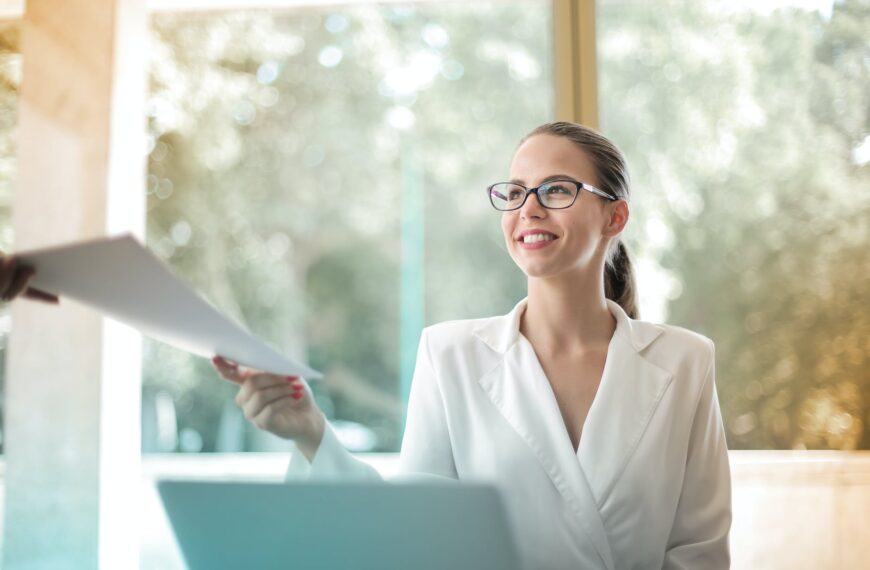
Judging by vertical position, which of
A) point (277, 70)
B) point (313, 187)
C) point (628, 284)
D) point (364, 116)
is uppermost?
point (277, 70)

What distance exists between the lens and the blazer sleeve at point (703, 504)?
1313mm

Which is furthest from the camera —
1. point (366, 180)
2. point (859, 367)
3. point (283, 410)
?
point (366, 180)

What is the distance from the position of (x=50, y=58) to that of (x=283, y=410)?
1829 millimetres

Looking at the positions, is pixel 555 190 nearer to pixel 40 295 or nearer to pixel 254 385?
pixel 254 385

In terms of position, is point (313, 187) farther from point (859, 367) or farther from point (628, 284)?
point (859, 367)

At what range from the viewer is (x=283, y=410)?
104cm

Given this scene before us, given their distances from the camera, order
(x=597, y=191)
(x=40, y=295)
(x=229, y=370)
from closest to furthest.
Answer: (x=40, y=295), (x=229, y=370), (x=597, y=191)

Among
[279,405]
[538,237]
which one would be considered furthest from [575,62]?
[279,405]

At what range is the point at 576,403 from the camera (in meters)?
1.41

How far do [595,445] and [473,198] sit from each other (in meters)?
1.08

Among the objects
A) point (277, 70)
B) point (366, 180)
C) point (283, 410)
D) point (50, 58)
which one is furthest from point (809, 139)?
point (50, 58)

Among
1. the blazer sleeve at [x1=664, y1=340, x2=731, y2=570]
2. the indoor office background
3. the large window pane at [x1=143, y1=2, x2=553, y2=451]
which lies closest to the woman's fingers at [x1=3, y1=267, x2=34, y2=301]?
the blazer sleeve at [x1=664, y1=340, x2=731, y2=570]

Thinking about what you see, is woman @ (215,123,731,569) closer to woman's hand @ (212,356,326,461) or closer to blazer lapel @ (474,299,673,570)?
blazer lapel @ (474,299,673,570)

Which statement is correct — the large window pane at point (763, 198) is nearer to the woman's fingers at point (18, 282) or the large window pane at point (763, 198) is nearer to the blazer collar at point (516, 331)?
the blazer collar at point (516, 331)
